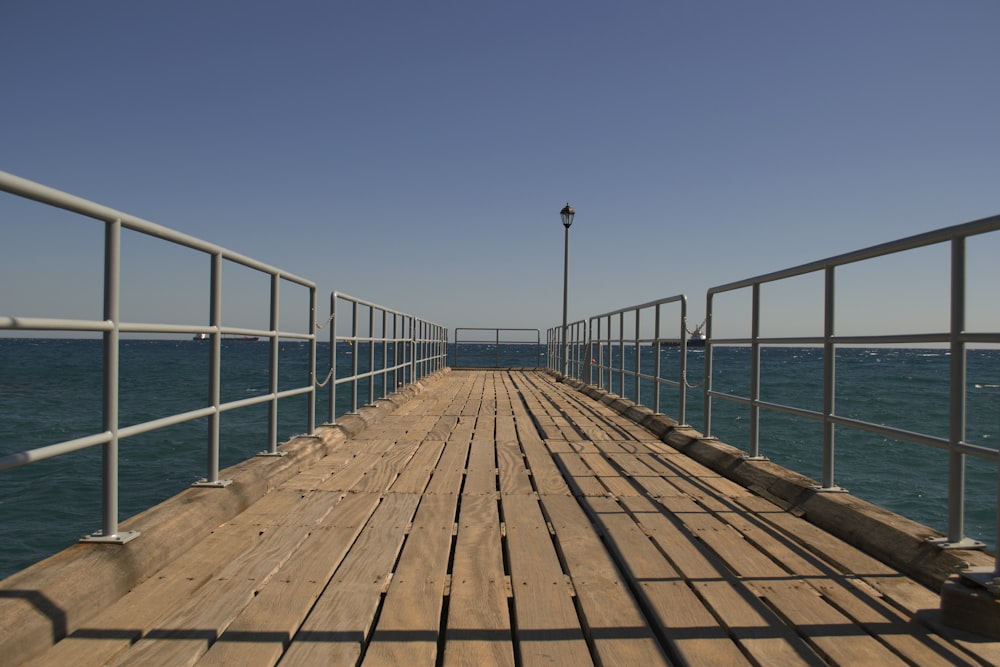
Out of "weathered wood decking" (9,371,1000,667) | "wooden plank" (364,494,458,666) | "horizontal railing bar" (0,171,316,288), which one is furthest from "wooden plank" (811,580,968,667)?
"horizontal railing bar" (0,171,316,288)

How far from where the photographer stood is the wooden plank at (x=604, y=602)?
1.67m

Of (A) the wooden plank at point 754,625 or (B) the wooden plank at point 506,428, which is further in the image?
(B) the wooden plank at point 506,428

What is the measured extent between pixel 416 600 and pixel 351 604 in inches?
7.4

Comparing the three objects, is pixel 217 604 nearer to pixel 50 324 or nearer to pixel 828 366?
pixel 50 324

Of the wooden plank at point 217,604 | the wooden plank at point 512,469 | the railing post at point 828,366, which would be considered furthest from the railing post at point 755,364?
the wooden plank at point 217,604

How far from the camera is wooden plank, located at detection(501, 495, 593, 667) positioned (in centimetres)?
167

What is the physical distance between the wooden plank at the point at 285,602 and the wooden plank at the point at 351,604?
3 centimetres

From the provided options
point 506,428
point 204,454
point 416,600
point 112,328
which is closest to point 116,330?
point 112,328

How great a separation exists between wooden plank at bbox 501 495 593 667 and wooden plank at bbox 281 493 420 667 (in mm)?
421

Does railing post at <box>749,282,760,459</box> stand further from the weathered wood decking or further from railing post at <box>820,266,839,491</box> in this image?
railing post at <box>820,266,839,491</box>

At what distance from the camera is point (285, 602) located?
1939 millimetres

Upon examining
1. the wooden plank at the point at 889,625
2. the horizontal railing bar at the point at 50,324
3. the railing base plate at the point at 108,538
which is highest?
the horizontal railing bar at the point at 50,324

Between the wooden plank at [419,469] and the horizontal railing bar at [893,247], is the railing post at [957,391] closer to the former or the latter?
the horizontal railing bar at [893,247]

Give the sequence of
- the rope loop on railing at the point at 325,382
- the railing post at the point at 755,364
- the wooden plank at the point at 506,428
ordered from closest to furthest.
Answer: the railing post at the point at 755,364, the rope loop on railing at the point at 325,382, the wooden plank at the point at 506,428
